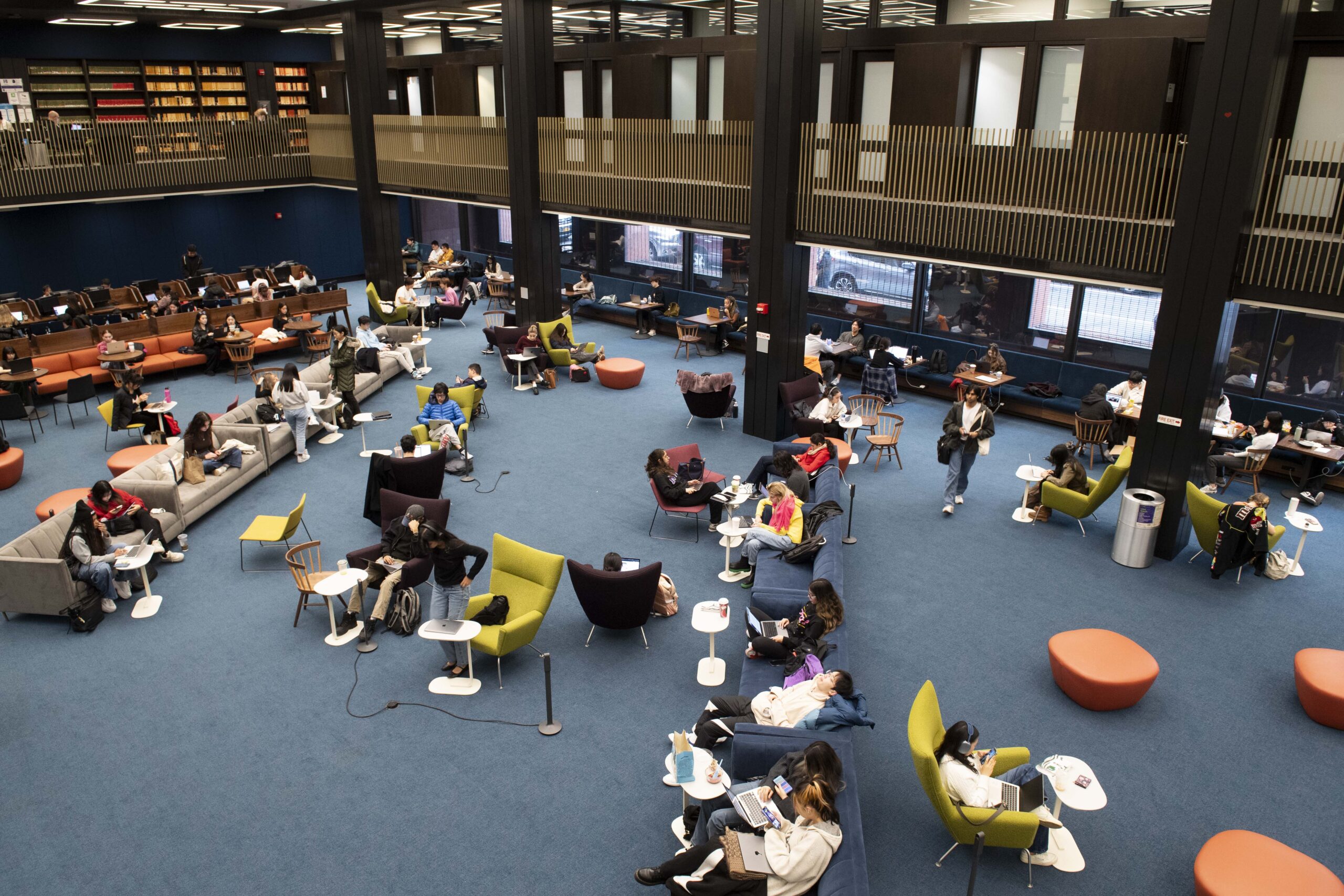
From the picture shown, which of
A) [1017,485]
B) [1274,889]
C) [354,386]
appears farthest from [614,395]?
[1274,889]

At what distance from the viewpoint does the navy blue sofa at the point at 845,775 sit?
5285 millimetres

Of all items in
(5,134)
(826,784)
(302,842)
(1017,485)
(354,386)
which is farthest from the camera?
(5,134)

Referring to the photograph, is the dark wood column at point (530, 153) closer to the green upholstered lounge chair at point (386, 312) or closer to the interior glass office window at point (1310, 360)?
the green upholstered lounge chair at point (386, 312)

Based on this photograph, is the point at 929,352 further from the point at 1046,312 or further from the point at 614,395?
the point at 614,395

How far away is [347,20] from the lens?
20.2 metres

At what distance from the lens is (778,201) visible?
1301cm

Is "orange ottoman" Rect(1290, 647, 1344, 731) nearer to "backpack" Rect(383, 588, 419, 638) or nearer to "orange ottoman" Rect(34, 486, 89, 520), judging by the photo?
"backpack" Rect(383, 588, 419, 638)

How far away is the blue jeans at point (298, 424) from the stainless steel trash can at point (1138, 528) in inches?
421

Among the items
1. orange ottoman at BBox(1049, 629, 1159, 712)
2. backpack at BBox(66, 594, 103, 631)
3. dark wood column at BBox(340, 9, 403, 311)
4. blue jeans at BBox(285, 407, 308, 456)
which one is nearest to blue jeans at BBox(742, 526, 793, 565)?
orange ottoman at BBox(1049, 629, 1159, 712)

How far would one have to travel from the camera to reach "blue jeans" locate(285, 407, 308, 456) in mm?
13031

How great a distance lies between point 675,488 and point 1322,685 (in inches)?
246

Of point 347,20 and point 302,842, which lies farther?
point 347,20

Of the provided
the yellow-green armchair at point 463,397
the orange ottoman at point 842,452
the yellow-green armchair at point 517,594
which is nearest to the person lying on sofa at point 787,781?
the yellow-green armchair at point 517,594

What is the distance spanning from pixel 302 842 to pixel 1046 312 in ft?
44.9
